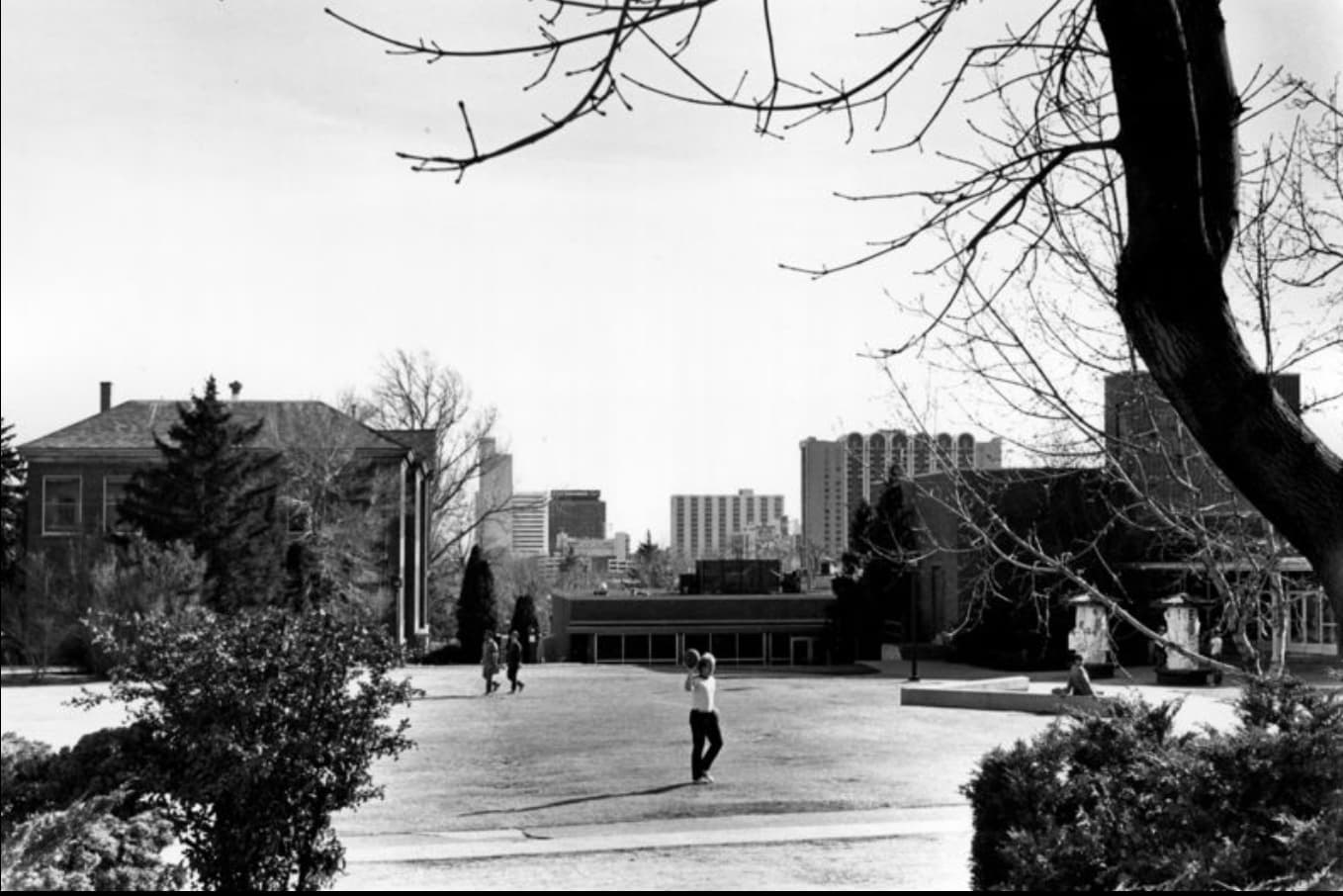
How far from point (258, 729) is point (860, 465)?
1392 centimetres

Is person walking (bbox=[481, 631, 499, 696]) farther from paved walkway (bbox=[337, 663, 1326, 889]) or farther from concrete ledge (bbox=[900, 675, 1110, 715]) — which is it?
paved walkway (bbox=[337, 663, 1326, 889])

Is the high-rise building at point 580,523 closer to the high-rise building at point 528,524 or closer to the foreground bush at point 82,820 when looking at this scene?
the high-rise building at point 528,524

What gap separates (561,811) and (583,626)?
3313 cm

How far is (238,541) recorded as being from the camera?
25672 mm

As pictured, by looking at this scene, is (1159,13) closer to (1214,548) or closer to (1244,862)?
(1244,862)

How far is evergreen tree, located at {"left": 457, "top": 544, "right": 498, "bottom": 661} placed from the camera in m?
40.5

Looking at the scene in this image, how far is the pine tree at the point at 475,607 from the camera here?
4047 cm

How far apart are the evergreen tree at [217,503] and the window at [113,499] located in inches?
22.8

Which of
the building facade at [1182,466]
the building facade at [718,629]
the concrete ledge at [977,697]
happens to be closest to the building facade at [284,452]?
the building facade at [718,629]

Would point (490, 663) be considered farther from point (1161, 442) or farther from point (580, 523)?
point (580, 523)

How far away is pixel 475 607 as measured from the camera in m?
41.0

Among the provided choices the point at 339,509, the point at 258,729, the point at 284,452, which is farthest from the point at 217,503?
the point at 258,729

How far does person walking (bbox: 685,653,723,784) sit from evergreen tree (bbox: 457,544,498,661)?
2683 centimetres

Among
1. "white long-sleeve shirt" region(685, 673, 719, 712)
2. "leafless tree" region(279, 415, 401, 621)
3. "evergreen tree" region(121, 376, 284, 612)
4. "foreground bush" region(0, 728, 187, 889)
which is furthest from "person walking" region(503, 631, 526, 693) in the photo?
"foreground bush" region(0, 728, 187, 889)
